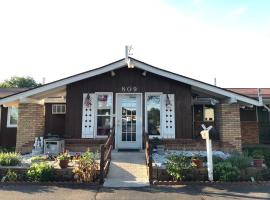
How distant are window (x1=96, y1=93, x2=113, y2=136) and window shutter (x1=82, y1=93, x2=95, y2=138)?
0.84 ft

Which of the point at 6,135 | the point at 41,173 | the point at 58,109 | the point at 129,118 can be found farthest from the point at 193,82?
the point at 6,135

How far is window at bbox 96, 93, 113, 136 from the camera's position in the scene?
13234 millimetres

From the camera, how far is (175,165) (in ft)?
28.3

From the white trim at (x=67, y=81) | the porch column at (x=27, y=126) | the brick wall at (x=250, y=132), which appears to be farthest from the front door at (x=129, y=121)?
the brick wall at (x=250, y=132)

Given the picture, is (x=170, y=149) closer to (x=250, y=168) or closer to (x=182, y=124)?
(x=182, y=124)

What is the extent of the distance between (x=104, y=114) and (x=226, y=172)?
20.4 ft

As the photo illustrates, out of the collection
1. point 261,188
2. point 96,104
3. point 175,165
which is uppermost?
point 96,104

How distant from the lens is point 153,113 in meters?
13.3

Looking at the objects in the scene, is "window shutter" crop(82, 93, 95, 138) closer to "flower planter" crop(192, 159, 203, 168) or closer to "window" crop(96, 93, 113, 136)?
"window" crop(96, 93, 113, 136)

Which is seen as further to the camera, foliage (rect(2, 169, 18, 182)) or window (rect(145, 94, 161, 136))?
window (rect(145, 94, 161, 136))

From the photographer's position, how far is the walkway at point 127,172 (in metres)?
8.41

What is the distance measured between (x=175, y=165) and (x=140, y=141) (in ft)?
14.9

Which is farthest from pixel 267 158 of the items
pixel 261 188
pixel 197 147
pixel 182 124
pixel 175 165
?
pixel 175 165

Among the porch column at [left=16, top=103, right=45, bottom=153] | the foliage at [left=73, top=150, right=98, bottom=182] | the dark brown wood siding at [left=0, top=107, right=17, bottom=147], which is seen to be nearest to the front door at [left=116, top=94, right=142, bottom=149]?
the porch column at [left=16, top=103, right=45, bottom=153]
